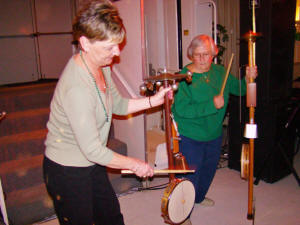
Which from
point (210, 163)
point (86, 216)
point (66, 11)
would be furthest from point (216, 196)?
point (66, 11)

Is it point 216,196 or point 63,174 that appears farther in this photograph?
point 216,196

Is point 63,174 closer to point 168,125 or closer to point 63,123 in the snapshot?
point 63,123

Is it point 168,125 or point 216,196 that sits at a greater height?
point 168,125

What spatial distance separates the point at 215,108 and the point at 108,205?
102 cm

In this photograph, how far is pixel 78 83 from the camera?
4.10 ft

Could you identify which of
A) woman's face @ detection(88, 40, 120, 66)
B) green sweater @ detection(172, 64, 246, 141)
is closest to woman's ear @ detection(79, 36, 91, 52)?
woman's face @ detection(88, 40, 120, 66)

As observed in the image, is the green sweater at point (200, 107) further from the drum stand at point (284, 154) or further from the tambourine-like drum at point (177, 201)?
the drum stand at point (284, 154)

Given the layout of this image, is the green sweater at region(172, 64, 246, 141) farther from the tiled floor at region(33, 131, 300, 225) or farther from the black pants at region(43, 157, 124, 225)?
the black pants at region(43, 157, 124, 225)

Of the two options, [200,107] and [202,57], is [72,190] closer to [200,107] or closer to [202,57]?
[200,107]

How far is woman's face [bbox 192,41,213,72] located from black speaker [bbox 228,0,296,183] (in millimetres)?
874

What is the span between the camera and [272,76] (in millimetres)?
2900

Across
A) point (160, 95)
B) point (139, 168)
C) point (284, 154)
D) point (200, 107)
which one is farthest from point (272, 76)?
point (139, 168)

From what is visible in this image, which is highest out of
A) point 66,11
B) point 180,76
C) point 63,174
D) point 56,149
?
point 66,11

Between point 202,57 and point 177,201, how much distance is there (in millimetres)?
1098
